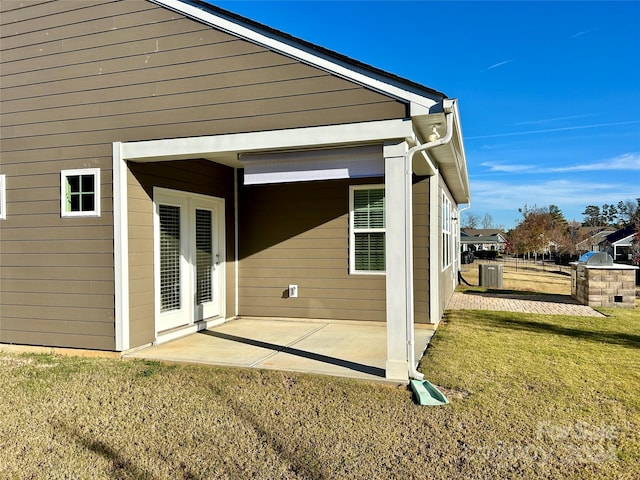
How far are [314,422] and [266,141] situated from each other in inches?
113

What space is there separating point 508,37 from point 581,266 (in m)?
7.14

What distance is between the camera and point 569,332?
6.76 meters

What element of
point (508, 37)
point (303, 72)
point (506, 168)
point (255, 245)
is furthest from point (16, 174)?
point (506, 168)

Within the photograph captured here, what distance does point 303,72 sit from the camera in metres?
4.55

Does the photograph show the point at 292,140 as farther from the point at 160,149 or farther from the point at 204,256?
the point at 204,256

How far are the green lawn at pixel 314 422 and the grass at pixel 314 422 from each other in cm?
1

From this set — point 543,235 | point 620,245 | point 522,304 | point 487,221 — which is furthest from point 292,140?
point 487,221

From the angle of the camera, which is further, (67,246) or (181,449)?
(67,246)

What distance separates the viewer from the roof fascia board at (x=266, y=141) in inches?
167

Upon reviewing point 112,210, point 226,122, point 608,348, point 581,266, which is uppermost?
point 226,122

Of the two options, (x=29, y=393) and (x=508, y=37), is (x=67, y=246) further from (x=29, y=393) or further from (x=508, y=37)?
(x=508, y=37)

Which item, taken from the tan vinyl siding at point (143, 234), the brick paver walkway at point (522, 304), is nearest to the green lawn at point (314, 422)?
the tan vinyl siding at point (143, 234)

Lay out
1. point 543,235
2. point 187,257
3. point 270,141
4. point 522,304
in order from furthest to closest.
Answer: point 543,235, point 522,304, point 187,257, point 270,141

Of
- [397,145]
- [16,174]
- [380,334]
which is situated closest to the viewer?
[397,145]
